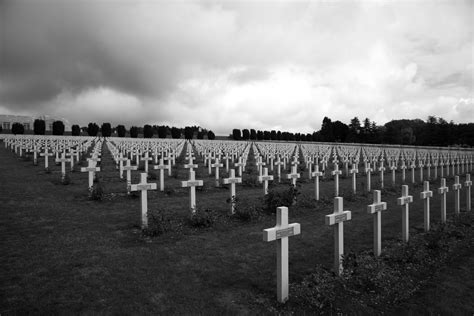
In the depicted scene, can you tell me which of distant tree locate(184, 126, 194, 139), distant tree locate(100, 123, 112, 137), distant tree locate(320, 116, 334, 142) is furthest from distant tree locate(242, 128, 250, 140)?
distant tree locate(100, 123, 112, 137)

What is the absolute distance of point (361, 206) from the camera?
929 centimetres

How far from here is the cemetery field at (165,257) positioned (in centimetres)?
362

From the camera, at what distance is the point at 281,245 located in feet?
12.4

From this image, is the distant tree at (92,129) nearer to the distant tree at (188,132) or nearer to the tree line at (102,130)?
the tree line at (102,130)

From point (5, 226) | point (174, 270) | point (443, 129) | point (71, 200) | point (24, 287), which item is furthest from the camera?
point (443, 129)

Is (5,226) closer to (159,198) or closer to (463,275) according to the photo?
(159,198)

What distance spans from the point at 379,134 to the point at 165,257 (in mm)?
73715

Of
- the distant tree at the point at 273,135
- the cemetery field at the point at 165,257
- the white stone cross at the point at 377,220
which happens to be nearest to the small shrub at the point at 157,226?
the cemetery field at the point at 165,257

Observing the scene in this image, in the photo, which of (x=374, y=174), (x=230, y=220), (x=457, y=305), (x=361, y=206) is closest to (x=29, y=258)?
(x=230, y=220)

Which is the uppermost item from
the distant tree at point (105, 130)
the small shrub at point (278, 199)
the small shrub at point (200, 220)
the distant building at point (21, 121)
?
the distant building at point (21, 121)

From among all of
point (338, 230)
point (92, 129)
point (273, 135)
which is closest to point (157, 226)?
point (338, 230)

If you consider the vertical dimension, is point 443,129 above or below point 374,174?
above

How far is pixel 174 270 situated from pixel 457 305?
3575 mm

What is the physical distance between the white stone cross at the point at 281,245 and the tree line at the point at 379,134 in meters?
62.5
